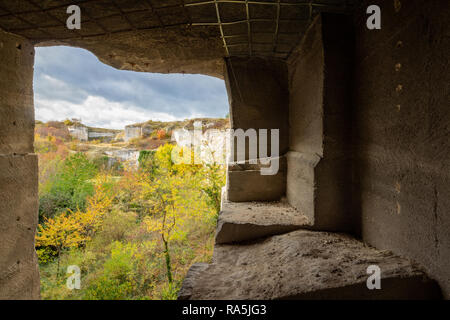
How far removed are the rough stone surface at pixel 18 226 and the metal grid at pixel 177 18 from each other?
0.86 metres

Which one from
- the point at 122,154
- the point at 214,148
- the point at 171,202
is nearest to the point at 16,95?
the point at 171,202

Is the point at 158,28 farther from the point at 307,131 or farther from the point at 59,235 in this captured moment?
the point at 59,235

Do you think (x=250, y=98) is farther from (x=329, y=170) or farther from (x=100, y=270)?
(x=100, y=270)

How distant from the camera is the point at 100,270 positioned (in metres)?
5.78

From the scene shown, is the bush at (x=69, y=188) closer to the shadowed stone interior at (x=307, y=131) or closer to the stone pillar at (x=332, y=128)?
the shadowed stone interior at (x=307, y=131)

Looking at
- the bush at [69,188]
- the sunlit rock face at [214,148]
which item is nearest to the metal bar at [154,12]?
the sunlit rock face at [214,148]

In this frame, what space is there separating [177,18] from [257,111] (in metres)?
1.02

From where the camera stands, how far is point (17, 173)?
4.51 feet

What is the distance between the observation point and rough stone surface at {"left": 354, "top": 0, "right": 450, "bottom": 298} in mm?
753

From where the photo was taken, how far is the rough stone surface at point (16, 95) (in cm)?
131
